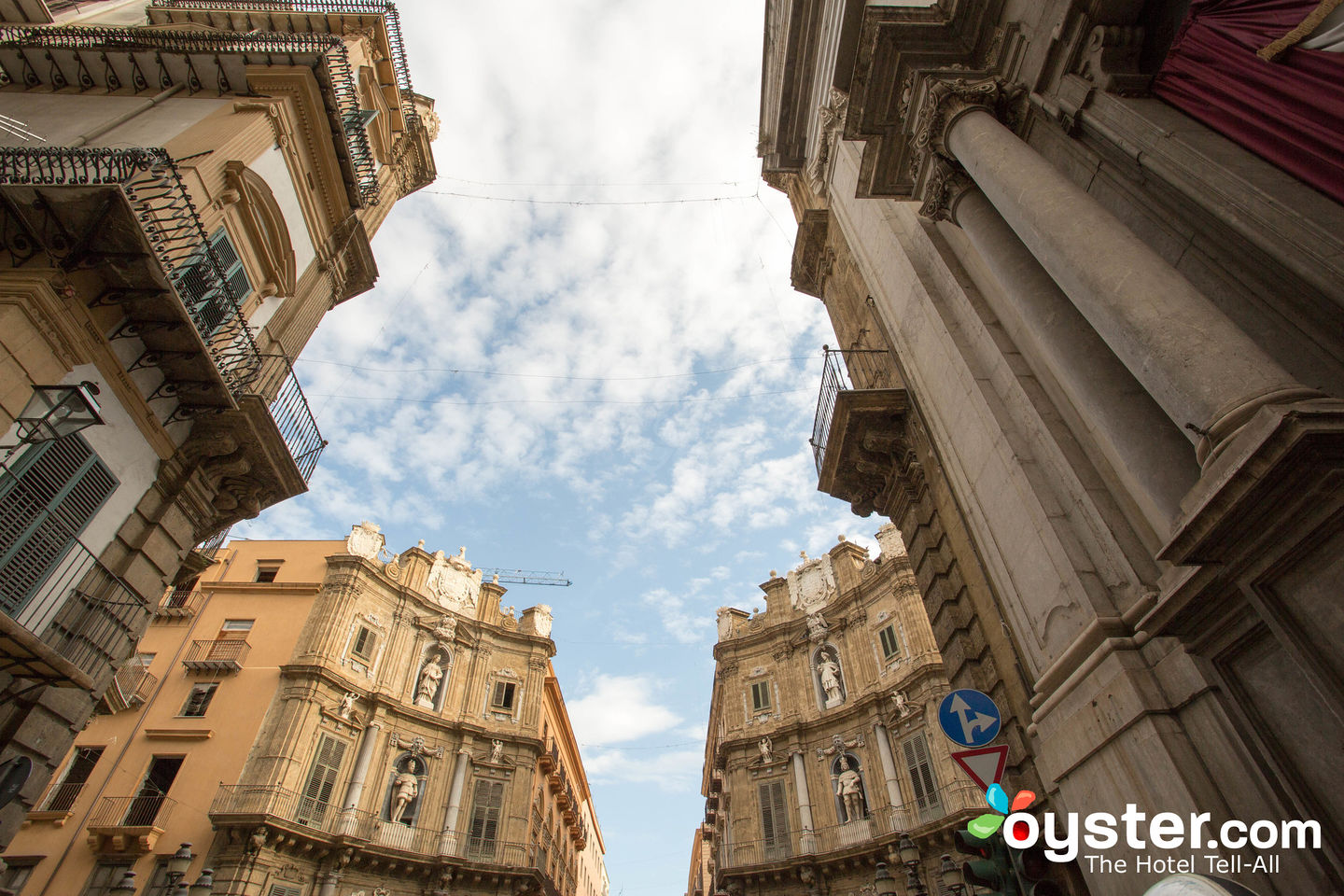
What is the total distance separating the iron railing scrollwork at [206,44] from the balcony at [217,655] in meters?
18.2

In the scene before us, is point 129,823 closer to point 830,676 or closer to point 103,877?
point 103,877

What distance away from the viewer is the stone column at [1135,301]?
4289 mm

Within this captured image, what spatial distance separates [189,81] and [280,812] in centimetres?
1977

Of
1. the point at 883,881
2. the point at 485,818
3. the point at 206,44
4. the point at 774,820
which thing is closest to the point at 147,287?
the point at 206,44

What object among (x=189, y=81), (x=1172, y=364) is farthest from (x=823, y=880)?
(x=189, y=81)

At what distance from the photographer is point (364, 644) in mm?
25797

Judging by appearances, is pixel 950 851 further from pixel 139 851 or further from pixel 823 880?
pixel 139 851

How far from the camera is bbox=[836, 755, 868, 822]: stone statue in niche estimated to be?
23.7 meters

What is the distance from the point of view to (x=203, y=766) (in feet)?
70.5

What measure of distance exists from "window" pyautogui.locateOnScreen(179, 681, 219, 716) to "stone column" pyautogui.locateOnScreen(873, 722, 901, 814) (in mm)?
23251

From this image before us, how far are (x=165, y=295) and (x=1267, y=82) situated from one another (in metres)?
11.9

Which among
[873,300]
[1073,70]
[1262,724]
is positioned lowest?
[1262,724]

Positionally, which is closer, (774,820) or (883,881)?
(883,881)

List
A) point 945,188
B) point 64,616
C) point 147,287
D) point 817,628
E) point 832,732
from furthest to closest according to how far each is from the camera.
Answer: point 817,628
point 832,732
point 147,287
point 945,188
point 64,616
